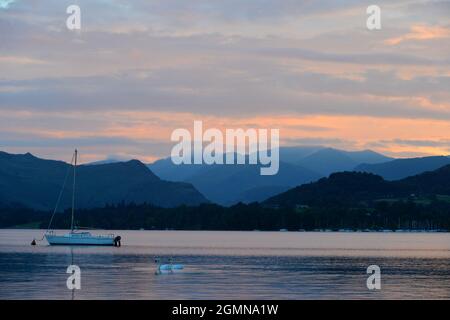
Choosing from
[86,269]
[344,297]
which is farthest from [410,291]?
[86,269]

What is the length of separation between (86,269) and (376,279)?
136 ft

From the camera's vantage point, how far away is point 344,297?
80375mm

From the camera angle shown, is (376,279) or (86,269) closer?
(376,279)
